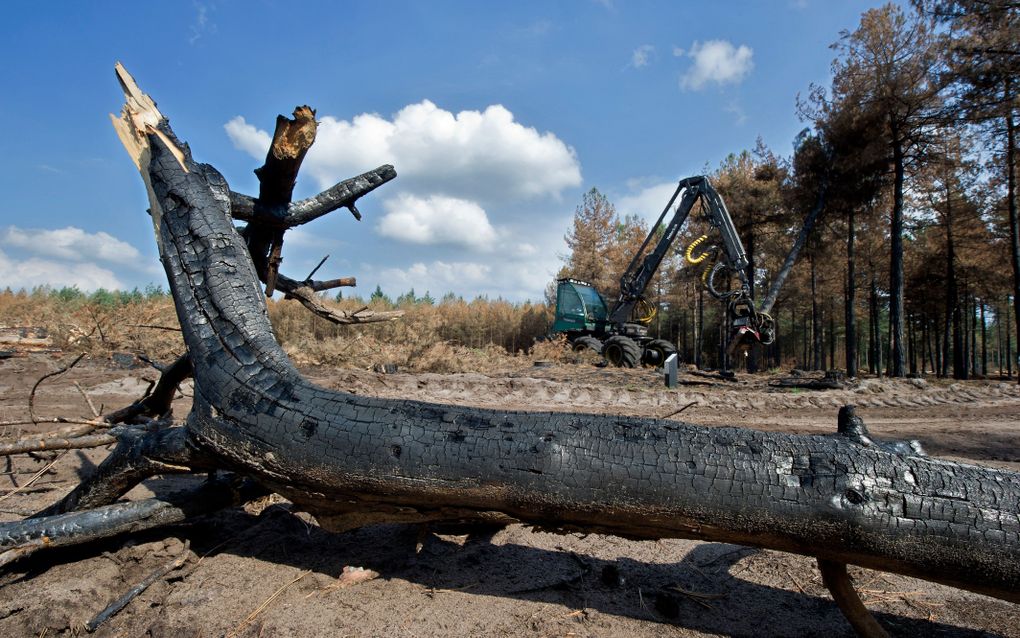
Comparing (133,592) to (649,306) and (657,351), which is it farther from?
(649,306)

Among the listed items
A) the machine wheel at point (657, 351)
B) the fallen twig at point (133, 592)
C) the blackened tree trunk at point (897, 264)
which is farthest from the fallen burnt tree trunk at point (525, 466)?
the blackened tree trunk at point (897, 264)

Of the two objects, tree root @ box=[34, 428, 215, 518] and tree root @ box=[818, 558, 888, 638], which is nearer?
tree root @ box=[818, 558, 888, 638]

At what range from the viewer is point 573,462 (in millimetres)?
2078

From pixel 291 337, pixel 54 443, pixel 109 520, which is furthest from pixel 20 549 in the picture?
pixel 291 337

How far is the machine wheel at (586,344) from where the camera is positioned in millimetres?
17020

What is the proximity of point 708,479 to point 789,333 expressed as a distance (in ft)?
142

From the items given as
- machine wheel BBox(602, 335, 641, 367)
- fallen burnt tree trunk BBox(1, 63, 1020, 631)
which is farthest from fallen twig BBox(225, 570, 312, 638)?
machine wheel BBox(602, 335, 641, 367)

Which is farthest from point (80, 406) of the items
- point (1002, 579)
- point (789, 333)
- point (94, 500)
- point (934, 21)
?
point (789, 333)

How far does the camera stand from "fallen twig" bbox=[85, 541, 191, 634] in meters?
2.18

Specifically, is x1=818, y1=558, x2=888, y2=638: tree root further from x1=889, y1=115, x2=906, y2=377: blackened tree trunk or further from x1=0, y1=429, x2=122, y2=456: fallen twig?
x1=889, y1=115, x2=906, y2=377: blackened tree trunk

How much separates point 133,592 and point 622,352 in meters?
14.0

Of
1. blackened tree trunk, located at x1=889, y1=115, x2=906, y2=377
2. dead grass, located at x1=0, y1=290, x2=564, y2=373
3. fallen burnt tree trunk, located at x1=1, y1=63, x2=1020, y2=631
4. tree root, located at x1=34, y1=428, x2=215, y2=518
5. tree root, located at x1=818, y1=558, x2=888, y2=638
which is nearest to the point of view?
fallen burnt tree trunk, located at x1=1, y1=63, x2=1020, y2=631

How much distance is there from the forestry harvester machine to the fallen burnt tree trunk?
1275cm

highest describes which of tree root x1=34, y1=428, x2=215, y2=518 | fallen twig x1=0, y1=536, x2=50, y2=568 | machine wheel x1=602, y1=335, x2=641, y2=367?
machine wheel x1=602, y1=335, x2=641, y2=367
